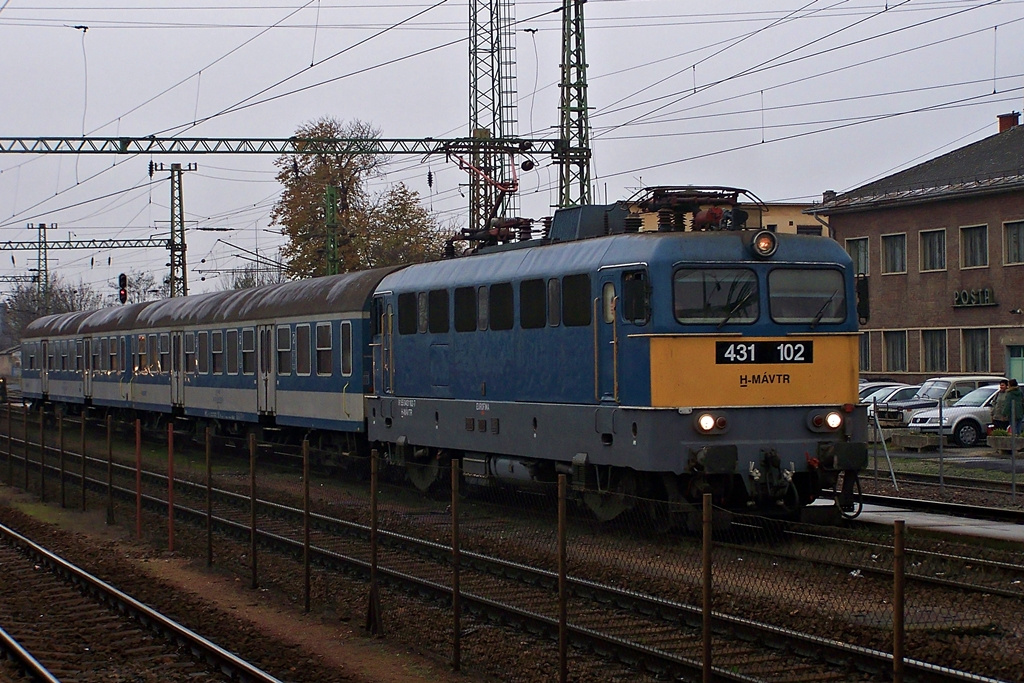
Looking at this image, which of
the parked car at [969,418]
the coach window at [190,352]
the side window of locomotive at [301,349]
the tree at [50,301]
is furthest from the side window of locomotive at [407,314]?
the tree at [50,301]

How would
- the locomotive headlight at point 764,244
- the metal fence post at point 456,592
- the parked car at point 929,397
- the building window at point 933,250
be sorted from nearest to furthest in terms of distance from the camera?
the metal fence post at point 456,592
the locomotive headlight at point 764,244
the parked car at point 929,397
the building window at point 933,250

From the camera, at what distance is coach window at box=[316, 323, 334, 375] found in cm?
2252

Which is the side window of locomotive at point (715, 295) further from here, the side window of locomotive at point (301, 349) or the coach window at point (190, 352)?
the coach window at point (190, 352)

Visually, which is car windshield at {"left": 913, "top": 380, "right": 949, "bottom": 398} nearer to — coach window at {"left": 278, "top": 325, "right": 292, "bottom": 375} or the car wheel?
the car wheel

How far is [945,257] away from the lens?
145 feet

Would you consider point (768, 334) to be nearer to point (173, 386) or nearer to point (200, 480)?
point (200, 480)

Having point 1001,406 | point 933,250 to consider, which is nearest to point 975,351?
point 933,250

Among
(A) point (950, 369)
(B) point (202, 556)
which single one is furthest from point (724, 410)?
(A) point (950, 369)

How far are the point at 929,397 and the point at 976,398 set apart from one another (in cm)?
353

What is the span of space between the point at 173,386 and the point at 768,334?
20.4 metres

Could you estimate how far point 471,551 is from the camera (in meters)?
11.9

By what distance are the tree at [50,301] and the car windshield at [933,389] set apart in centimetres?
6459

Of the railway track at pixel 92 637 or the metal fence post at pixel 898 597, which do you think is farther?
the railway track at pixel 92 637

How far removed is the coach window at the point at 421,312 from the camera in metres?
18.8
